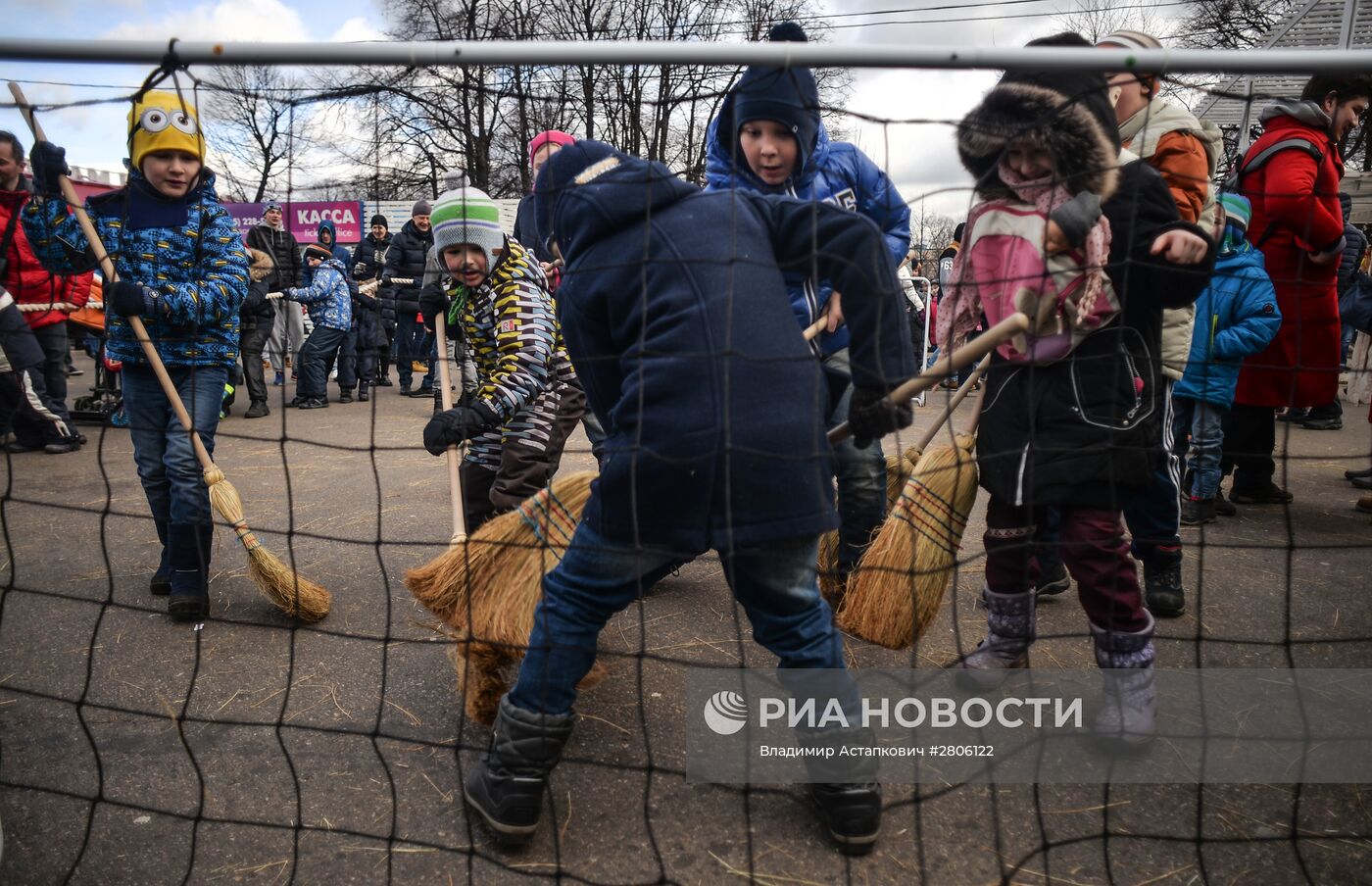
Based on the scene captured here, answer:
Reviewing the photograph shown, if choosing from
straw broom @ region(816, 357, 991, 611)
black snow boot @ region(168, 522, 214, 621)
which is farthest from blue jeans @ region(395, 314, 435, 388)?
straw broom @ region(816, 357, 991, 611)

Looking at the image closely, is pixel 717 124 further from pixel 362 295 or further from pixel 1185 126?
pixel 362 295

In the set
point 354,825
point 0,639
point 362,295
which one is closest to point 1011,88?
point 354,825

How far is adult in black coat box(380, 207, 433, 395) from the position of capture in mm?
6920

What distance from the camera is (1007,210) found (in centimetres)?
233

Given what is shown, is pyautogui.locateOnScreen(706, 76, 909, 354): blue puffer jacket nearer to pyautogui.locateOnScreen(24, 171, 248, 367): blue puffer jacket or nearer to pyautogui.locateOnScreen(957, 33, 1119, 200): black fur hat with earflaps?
pyautogui.locateOnScreen(957, 33, 1119, 200): black fur hat with earflaps

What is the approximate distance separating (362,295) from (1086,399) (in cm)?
837

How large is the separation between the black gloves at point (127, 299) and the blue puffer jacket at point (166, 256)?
4.7 inches

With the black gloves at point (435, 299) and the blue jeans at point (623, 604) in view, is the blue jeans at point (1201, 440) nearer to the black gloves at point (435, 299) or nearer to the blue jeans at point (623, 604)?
the blue jeans at point (623, 604)

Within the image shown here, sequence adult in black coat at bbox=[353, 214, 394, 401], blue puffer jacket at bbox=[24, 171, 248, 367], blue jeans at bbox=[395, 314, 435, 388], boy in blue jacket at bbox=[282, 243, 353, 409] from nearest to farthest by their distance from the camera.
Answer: blue puffer jacket at bbox=[24, 171, 248, 367] → boy in blue jacket at bbox=[282, 243, 353, 409] → adult in black coat at bbox=[353, 214, 394, 401] → blue jeans at bbox=[395, 314, 435, 388]

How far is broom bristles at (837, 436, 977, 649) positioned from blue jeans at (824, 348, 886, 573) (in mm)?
384

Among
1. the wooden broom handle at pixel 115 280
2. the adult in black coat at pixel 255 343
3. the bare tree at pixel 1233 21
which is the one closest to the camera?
the wooden broom handle at pixel 115 280

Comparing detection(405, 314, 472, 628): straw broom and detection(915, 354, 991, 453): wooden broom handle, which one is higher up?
detection(915, 354, 991, 453): wooden broom handle

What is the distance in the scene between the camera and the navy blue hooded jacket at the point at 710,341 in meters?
1.92

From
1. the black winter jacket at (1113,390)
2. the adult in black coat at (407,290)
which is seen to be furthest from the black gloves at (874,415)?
the adult in black coat at (407,290)
